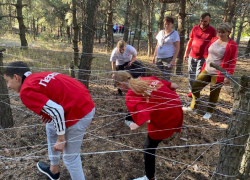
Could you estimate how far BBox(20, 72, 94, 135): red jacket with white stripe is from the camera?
141 centimetres

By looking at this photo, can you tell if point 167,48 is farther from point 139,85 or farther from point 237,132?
point 237,132

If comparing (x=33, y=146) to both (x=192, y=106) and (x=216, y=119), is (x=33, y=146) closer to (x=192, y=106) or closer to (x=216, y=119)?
(x=192, y=106)

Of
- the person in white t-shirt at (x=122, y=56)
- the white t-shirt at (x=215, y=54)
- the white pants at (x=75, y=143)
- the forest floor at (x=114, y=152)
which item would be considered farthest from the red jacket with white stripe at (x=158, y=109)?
the person in white t-shirt at (x=122, y=56)

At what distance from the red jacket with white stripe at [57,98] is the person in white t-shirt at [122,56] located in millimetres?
2119

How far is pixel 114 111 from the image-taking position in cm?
350

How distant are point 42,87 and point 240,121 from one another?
59.2 inches

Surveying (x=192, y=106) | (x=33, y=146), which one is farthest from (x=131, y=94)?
(x=192, y=106)

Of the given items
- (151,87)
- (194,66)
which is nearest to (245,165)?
(151,87)

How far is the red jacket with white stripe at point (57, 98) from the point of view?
1414 mm

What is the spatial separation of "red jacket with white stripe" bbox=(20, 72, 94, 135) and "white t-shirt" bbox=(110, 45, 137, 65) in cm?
215

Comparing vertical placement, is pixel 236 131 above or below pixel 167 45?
below

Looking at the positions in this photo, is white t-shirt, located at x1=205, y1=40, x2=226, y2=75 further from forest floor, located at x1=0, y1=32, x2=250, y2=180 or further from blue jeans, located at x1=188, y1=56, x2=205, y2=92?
forest floor, located at x1=0, y1=32, x2=250, y2=180

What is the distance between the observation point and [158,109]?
1709mm

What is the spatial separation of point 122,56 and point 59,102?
7.90 feet
